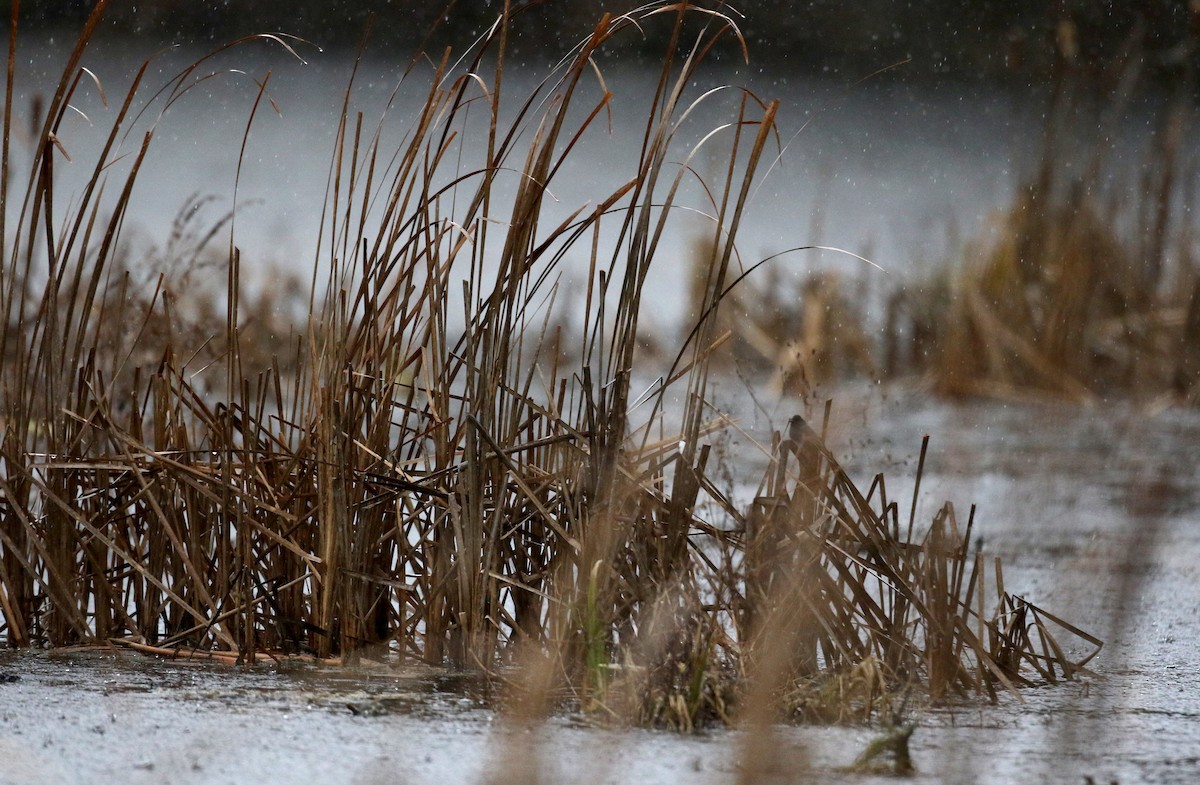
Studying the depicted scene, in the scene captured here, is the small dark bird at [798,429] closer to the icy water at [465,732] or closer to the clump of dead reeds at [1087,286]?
the icy water at [465,732]

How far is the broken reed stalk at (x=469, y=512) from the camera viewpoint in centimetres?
129

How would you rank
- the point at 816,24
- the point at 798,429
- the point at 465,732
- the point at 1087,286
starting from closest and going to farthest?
the point at 465,732 < the point at 798,429 < the point at 1087,286 < the point at 816,24

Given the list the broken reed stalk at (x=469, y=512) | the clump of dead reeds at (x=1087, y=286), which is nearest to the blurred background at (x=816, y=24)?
the clump of dead reeds at (x=1087, y=286)

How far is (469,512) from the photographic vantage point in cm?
134

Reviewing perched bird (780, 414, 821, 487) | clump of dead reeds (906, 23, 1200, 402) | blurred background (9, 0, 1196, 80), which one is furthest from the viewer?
blurred background (9, 0, 1196, 80)

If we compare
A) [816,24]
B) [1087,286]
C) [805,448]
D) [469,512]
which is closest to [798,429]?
[805,448]

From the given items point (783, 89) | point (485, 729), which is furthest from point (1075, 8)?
point (485, 729)

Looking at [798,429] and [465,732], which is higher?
[798,429]

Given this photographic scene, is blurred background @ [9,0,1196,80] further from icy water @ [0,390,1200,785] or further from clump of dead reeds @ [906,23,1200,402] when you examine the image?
icy water @ [0,390,1200,785]

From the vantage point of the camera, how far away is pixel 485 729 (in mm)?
1210

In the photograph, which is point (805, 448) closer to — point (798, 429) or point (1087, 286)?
point (798, 429)

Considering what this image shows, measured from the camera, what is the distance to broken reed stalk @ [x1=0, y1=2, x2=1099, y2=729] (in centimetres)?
129

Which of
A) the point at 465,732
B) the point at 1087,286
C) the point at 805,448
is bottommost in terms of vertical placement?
the point at 465,732

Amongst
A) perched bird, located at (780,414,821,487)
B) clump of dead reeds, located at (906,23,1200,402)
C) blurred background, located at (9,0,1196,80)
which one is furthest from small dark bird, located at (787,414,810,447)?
blurred background, located at (9,0,1196,80)
